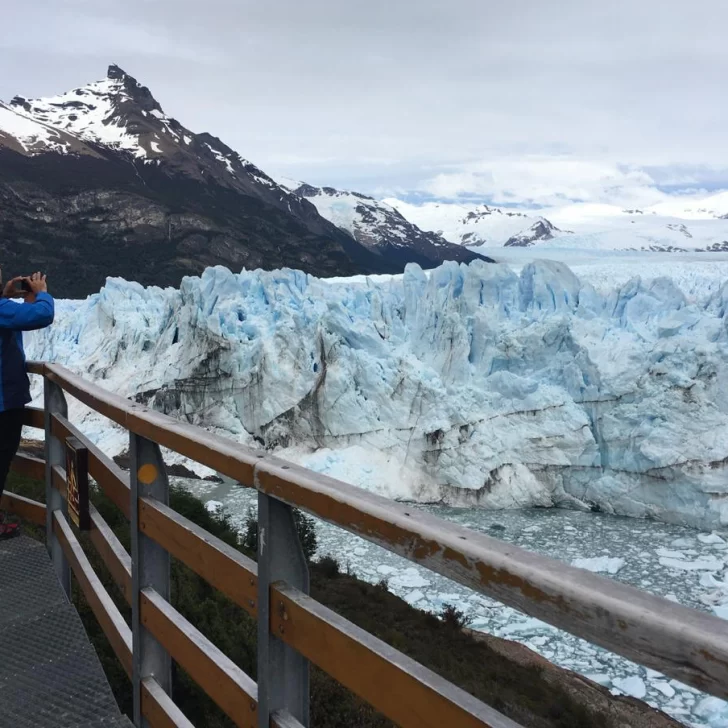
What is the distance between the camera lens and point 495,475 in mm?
13453

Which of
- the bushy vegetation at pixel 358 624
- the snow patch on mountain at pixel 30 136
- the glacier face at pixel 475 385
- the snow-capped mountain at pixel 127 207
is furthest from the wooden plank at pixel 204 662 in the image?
the snow patch on mountain at pixel 30 136

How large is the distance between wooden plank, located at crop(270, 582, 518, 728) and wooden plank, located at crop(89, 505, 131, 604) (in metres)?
Answer: 0.76

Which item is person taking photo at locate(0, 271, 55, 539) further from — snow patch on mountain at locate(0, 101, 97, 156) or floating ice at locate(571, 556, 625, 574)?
snow patch on mountain at locate(0, 101, 97, 156)

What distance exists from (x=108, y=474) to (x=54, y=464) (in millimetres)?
766

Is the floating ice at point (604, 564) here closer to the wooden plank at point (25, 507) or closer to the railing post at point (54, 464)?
the wooden plank at point (25, 507)

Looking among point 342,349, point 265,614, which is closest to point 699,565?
point 342,349

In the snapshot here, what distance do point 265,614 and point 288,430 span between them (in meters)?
14.1

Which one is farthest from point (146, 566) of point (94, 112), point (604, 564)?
point (94, 112)

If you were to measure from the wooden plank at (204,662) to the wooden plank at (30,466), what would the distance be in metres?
1.47

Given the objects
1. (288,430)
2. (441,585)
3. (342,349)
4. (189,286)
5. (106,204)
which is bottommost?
(441,585)

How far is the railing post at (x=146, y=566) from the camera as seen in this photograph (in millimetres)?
1485

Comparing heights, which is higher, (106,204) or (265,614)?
(106,204)

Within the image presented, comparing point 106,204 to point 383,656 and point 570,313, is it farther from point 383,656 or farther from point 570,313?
point 383,656

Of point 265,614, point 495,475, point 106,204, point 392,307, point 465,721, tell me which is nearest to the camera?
point 465,721
